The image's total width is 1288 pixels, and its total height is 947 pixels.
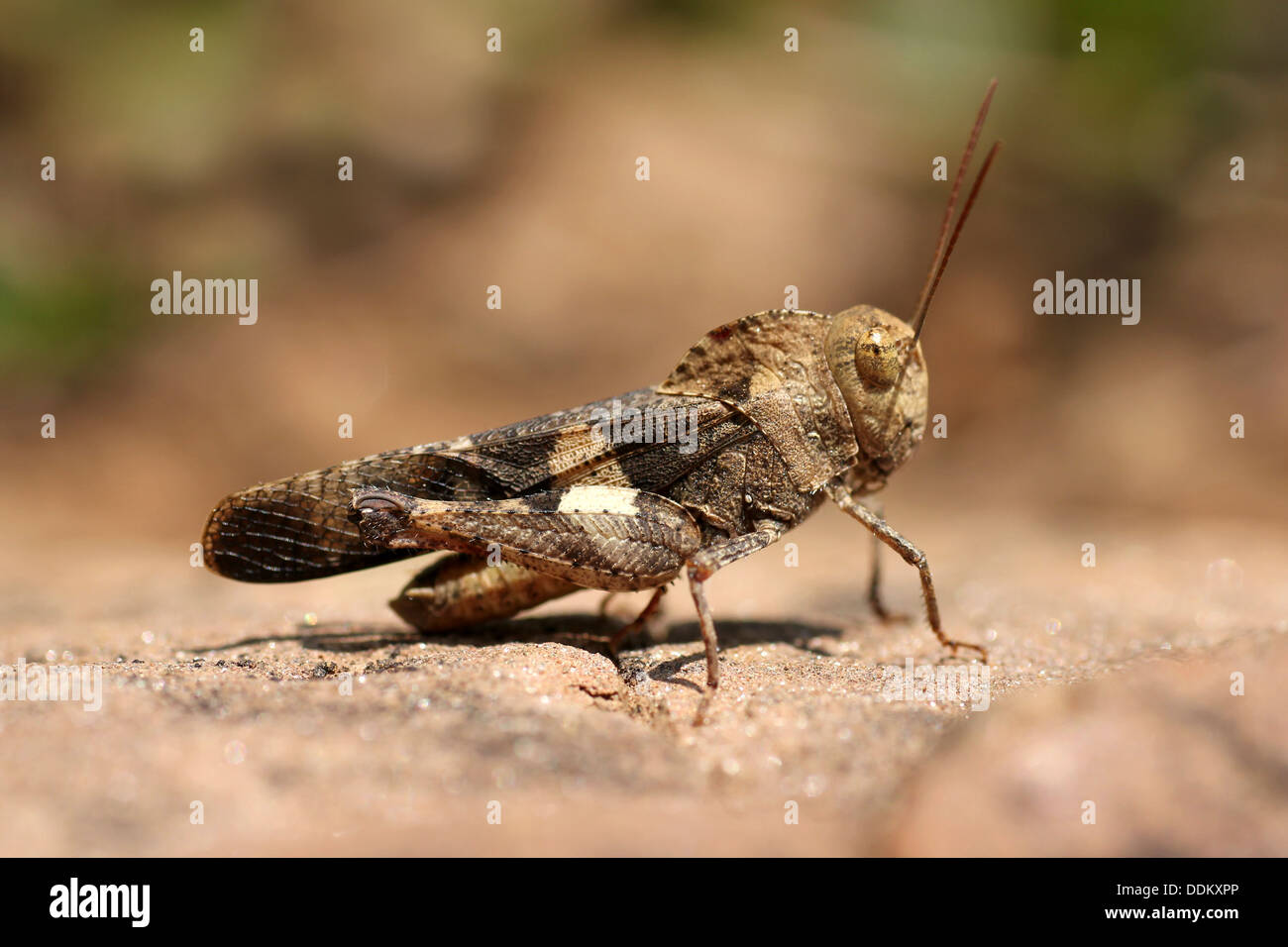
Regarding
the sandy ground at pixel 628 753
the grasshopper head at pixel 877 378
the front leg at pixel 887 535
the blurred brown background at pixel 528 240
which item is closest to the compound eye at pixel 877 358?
the grasshopper head at pixel 877 378

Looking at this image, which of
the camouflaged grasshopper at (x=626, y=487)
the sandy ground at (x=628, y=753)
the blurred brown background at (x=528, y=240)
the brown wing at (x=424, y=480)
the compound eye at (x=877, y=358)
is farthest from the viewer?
the blurred brown background at (x=528, y=240)

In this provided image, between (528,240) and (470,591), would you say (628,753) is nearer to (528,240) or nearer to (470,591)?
(470,591)

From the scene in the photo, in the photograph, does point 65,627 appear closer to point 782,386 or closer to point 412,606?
point 412,606

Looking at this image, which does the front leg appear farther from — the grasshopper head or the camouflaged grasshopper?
the grasshopper head

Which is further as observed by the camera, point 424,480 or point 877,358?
point 877,358

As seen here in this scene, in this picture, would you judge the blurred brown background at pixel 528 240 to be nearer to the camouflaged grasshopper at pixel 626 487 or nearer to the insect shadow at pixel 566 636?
the insect shadow at pixel 566 636

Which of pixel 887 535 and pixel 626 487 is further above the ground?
pixel 626 487

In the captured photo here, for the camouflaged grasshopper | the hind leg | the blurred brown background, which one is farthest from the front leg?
the blurred brown background

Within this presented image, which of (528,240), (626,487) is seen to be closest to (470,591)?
(626,487)
